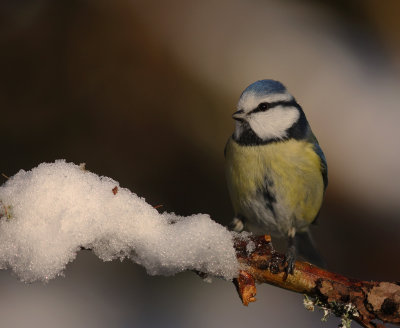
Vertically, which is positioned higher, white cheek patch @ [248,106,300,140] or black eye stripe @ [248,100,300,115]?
black eye stripe @ [248,100,300,115]

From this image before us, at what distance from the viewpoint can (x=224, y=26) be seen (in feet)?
9.86

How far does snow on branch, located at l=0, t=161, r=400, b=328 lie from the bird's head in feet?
1.96

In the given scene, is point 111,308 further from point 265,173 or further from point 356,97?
point 356,97

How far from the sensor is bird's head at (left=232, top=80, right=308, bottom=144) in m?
1.73

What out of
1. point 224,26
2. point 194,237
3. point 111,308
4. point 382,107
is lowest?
Result: point 111,308

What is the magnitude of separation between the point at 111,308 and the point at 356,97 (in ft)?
6.14

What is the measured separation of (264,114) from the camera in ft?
5.77

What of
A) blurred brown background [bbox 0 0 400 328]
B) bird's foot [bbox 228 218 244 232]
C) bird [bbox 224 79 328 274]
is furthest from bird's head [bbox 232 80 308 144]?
blurred brown background [bbox 0 0 400 328]

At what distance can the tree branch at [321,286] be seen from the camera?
3.70 ft

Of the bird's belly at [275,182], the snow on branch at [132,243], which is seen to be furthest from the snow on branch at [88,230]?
the bird's belly at [275,182]

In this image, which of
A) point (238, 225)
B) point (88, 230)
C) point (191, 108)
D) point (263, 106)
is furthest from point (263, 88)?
point (191, 108)

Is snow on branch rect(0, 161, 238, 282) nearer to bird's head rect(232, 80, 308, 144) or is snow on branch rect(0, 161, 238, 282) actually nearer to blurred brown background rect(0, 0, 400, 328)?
bird's head rect(232, 80, 308, 144)

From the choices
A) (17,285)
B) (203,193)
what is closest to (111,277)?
(17,285)

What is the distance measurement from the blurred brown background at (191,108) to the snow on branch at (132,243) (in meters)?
1.27
